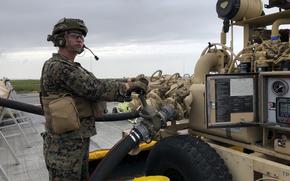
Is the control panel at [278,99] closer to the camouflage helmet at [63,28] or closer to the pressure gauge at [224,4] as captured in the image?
the pressure gauge at [224,4]

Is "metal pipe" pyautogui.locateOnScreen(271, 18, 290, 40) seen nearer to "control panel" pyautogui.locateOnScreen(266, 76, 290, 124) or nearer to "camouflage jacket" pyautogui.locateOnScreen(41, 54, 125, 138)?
"control panel" pyautogui.locateOnScreen(266, 76, 290, 124)

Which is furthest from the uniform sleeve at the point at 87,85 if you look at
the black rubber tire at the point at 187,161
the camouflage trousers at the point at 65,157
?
the black rubber tire at the point at 187,161

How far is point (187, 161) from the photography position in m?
2.76

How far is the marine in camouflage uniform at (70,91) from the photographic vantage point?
2.88 metres

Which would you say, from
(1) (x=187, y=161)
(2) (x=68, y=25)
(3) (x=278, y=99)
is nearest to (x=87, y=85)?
(2) (x=68, y=25)

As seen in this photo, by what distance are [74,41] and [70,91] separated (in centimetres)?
40

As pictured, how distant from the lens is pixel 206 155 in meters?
2.74

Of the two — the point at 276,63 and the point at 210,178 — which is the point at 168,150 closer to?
the point at 210,178

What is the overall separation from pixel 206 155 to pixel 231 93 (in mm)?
483

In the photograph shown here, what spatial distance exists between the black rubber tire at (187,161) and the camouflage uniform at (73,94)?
1.83 ft

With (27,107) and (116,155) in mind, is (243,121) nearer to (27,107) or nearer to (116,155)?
(116,155)

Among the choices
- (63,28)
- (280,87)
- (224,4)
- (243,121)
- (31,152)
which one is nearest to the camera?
(280,87)

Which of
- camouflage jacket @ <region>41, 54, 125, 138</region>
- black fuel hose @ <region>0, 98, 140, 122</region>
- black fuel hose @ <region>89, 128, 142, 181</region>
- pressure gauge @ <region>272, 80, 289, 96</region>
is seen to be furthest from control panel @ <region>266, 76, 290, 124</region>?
black fuel hose @ <region>0, 98, 140, 122</region>

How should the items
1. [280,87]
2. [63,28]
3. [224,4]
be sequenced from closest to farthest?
[280,87] → [63,28] → [224,4]
